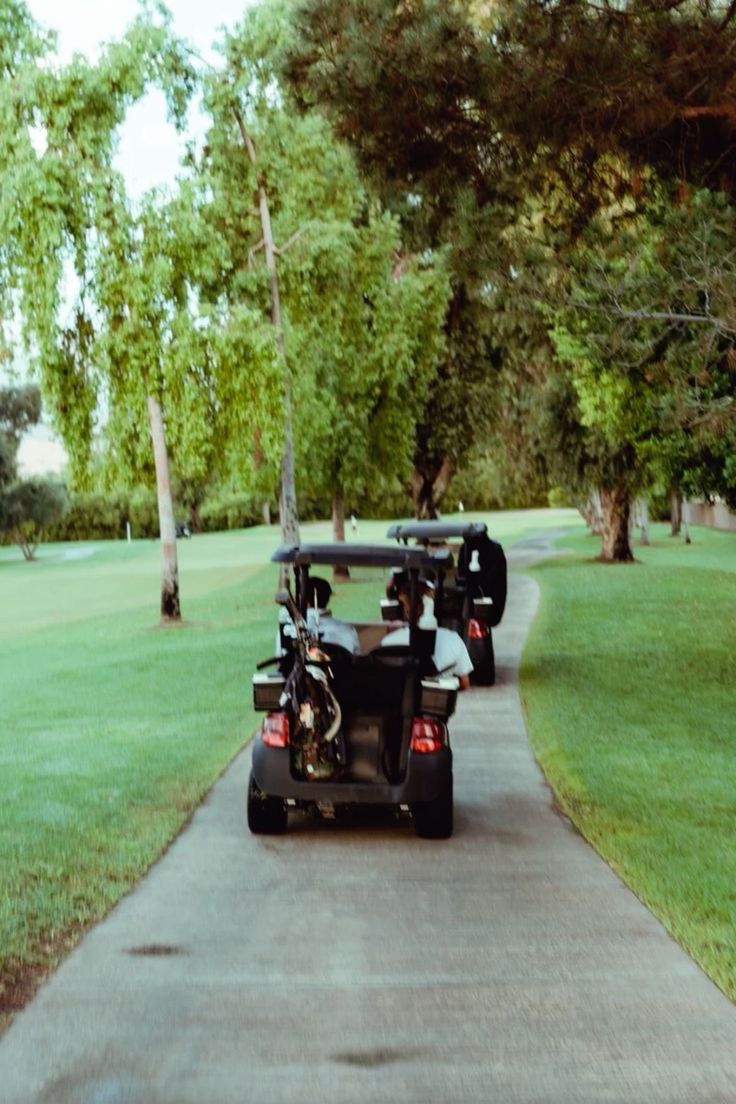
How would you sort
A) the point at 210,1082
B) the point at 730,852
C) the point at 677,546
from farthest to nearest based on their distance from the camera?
the point at 677,546
the point at 730,852
the point at 210,1082

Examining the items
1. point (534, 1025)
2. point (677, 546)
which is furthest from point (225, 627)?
point (677, 546)

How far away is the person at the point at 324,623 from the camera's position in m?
10.4

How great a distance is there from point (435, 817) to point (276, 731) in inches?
48.7

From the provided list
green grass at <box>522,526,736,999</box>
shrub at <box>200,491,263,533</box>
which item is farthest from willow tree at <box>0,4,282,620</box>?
shrub at <box>200,491,263,533</box>

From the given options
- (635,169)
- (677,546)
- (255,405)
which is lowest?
(677,546)

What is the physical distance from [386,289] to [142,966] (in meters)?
30.9

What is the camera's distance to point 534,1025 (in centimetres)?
602

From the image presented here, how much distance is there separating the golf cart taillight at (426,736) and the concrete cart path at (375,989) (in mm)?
678

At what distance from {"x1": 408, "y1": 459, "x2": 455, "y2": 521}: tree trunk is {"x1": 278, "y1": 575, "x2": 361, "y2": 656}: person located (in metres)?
34.3

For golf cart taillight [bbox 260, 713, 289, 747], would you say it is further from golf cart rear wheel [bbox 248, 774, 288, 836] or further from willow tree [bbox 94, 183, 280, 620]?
willow tree [bbox 94, 183, 280, 620]

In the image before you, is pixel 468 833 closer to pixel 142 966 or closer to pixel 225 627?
pixel 142 966

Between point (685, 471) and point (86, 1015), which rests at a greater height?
point (685, 471)

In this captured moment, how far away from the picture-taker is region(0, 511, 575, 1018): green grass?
8.47 meters

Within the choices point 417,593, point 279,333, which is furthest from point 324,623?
point 279,333
